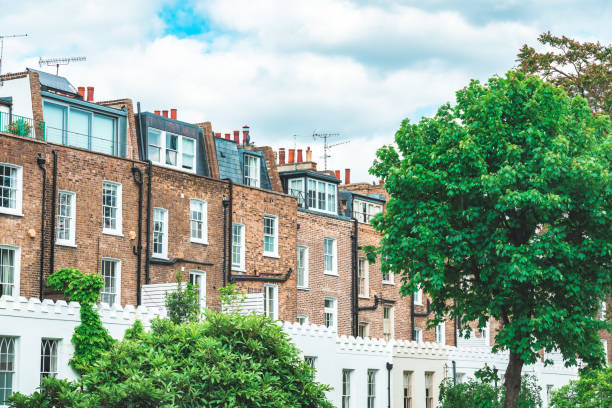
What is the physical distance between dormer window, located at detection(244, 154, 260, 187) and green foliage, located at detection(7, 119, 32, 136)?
14.3 metres

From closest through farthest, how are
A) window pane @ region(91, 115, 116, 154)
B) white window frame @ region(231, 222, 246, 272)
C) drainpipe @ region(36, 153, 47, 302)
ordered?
1. drainpipe @ region(36, 153, 47, 302)
2. window pane @ region(91, 115, 116, 154)
3. white window frame @ region(231, 222, 246, 272)

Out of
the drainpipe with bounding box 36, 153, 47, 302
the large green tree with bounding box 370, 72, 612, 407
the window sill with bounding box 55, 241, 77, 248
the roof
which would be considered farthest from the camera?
the roof

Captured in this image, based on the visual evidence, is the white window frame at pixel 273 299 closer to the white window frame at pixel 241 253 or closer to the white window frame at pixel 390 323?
the white window frame at pixel 241 253

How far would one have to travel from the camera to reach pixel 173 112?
47.7 meters

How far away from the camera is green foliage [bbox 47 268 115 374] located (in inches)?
1314

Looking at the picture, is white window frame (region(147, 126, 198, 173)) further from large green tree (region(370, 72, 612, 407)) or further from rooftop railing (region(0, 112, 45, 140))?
large green tree (region(370, 72, 612, 407))

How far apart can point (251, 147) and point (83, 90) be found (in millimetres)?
10788

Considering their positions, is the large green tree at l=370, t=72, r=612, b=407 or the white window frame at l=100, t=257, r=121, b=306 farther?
the white window frame at l=100, t=257, r=121, b=306

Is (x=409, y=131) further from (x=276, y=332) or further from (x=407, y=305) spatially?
(x=407, y=305)

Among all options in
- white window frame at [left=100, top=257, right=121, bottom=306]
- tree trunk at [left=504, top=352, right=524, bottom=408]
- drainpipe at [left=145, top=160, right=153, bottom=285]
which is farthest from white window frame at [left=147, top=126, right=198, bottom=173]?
tree trunk at [left=504, top=352, right=524, bottom=408]

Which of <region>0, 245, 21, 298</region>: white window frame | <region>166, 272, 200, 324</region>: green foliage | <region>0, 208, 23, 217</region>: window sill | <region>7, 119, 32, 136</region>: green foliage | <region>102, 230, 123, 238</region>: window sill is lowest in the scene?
<region>166, 272, 200, 324</region>: green foliage

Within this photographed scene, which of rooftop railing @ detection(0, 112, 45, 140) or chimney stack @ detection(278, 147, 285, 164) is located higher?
chimney stack @ detection(278, 147, 285, 164)

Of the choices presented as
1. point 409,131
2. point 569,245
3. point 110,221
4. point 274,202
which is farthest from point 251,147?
point 569,245

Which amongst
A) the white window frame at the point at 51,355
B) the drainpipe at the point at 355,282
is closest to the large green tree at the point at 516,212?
the white window frame at the point at 51,355
